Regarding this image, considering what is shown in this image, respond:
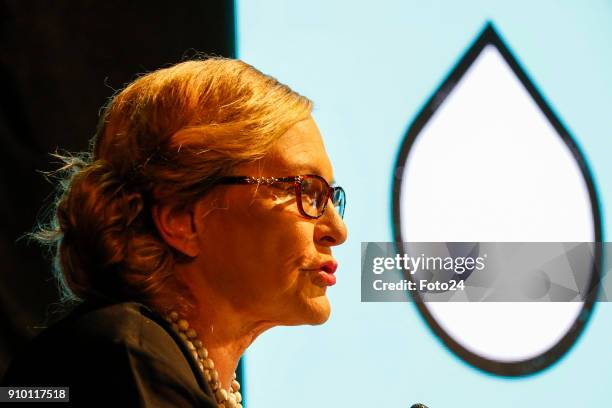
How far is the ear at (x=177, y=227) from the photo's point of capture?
3.63 ft

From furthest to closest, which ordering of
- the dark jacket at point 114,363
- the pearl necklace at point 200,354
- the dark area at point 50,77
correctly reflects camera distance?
the dark area at point 50,77 < the pearl necklace at point 200,354 < the dark jacket at point 114,363

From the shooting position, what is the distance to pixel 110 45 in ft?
5.34

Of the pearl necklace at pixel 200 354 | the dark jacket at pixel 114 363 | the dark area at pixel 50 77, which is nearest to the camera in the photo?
the dark jacket at pixel 114 363

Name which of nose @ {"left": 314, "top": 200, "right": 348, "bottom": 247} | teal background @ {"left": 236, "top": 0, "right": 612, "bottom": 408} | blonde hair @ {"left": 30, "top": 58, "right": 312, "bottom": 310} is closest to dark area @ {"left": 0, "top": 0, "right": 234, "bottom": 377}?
teal background @ {"left": 236, "top": 0, "right": 612, "bottom": 408}

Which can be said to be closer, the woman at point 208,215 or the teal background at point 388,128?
the woman at point 208,215

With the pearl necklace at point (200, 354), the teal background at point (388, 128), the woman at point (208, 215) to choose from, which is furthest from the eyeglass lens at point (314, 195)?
the teal background at point (388, 128)

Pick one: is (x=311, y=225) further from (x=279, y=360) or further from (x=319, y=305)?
(x=279, y=360)

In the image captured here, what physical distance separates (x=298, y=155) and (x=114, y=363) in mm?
410

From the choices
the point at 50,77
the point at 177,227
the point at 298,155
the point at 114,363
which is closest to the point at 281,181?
the point at 298,155

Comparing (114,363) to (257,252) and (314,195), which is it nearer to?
(257,252)

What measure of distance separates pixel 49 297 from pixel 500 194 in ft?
3.00

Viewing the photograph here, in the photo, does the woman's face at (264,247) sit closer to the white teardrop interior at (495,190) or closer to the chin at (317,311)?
the chin at (317,311)

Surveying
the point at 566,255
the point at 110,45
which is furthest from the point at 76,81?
the point at 566,255

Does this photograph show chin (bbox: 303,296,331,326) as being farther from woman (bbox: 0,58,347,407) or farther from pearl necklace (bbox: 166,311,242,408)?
pearl necklace (bbox: 166,311,242,408)
